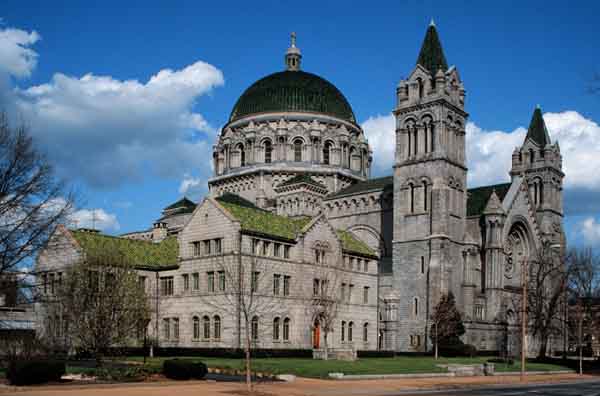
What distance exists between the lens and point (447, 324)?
Result: 7362 cm

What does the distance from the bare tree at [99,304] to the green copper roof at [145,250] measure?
12.8m

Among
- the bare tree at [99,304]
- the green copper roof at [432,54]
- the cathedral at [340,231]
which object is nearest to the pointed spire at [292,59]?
the cathedral at [340,231]

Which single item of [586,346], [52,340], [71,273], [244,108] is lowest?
[586,346]

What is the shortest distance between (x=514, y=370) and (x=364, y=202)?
120ft

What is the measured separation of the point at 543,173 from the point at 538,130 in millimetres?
5856

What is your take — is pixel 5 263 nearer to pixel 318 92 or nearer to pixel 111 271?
pixel 111 271

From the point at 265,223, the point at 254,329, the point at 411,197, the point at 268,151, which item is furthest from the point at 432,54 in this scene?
the point at 254,329

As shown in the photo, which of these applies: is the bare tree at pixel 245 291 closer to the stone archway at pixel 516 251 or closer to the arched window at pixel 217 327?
the arched window at pixel 217 327

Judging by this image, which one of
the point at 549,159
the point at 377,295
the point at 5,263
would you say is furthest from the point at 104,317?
the point at 549,159

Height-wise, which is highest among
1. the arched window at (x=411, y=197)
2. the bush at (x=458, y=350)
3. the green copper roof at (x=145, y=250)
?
the arched window at (x=411, y=197)

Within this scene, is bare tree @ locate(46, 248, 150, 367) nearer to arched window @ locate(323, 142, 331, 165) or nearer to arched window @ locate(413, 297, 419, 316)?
arched window @ locate(413, 297, 419, 316)

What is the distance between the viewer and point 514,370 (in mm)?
57844

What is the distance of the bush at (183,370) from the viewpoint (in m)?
37.9

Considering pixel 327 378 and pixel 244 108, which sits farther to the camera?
pixel 244 108
